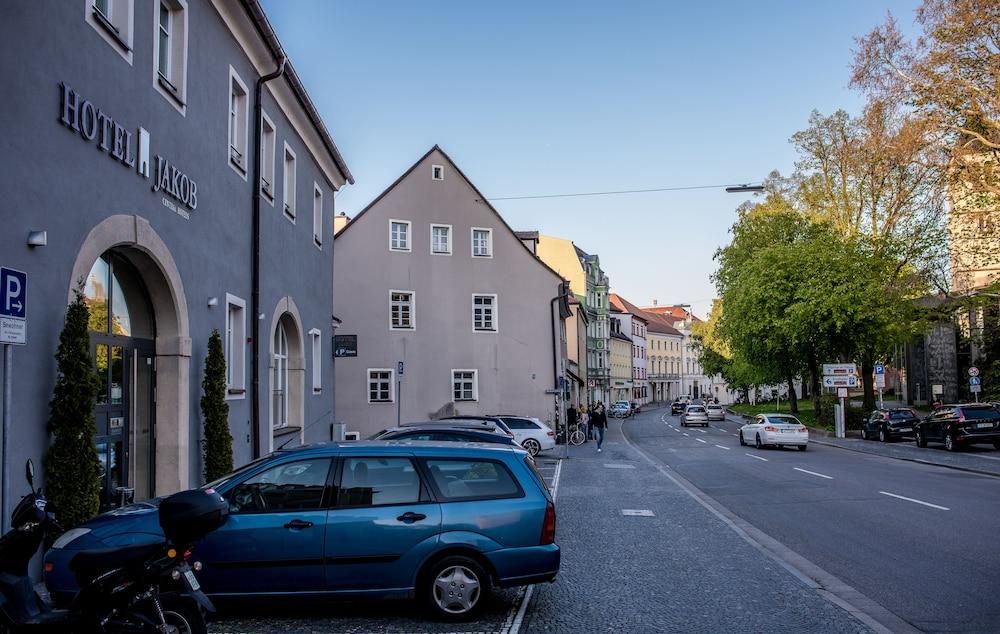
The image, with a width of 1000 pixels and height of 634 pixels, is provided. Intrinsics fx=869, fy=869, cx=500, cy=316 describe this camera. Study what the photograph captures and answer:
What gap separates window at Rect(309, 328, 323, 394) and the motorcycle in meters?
15.8

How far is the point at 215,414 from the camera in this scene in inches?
503

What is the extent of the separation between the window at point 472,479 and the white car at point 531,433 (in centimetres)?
2205

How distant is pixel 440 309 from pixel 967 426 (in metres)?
20.8

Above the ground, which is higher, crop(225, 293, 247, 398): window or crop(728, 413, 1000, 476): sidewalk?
crop(225, 293, 247, 398): window

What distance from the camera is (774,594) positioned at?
8.14 m

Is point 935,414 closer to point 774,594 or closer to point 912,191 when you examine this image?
point 912,191

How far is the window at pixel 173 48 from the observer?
37.8 ft

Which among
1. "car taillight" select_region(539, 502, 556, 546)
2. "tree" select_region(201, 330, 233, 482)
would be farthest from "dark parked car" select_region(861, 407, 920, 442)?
"car taillight" select_region(539, 502, 556, 546)

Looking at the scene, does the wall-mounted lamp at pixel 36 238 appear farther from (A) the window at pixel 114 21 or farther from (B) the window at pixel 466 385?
(B) the window at pixel 466 385

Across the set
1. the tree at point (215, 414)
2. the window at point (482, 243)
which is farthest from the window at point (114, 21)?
the window at point (482, 243)

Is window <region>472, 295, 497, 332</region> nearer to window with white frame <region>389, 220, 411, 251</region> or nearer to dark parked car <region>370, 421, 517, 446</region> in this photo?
window with white frame <region>389, 220, 411, 251</region>

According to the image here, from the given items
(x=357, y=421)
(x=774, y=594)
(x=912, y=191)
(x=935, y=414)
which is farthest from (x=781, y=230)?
(x=774, y=594)

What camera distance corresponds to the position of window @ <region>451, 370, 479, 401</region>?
125 ft

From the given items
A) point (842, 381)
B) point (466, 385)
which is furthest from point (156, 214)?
point (842, 381)
